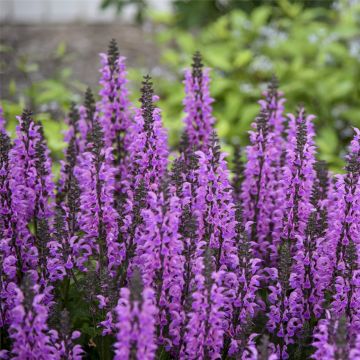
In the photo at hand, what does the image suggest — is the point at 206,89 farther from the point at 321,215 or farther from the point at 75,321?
the point at 75,321

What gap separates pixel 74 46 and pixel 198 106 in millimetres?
11909

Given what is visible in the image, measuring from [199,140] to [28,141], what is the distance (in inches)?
55.7

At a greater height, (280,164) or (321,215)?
(280,164)

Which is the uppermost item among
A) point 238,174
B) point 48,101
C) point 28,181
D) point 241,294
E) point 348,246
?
point 48,101

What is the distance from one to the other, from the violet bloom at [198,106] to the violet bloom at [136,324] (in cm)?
224

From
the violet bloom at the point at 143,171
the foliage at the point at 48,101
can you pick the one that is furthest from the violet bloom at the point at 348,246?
the foliage at the point at 48,101

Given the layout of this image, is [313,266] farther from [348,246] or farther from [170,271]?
[170,271]

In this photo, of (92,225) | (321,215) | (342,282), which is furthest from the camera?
(321,215)

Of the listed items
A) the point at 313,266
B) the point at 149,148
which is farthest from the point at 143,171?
the point at 313,266

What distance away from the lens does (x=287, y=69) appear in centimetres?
1170

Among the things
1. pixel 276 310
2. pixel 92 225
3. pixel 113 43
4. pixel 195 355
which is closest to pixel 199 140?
pixel 113 43

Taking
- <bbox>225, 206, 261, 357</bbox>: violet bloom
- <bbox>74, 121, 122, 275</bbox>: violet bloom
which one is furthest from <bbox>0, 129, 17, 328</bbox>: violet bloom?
<bbox>225, 206, 261, 357</bbox>: violet bloom

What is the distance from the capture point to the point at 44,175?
15.7 ft

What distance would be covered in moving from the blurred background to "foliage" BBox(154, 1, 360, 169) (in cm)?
2
